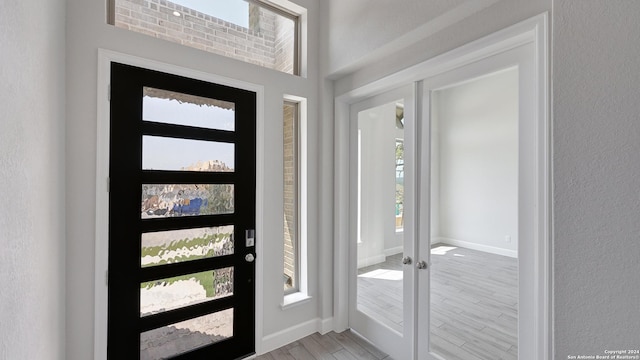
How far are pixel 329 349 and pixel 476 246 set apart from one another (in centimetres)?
156

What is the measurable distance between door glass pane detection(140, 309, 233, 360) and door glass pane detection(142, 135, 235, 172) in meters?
1.18

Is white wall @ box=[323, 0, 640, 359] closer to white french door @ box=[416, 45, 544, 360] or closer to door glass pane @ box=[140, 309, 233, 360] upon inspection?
white french door @ box=[416, 45, 544, 360]

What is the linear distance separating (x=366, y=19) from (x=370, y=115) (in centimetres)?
78

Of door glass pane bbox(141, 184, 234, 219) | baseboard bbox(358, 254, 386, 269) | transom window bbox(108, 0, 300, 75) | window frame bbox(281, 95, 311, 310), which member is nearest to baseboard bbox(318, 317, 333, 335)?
window frame bbox(281, 95, 311, 310)

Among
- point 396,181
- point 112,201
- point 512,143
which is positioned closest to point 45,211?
point 112,201

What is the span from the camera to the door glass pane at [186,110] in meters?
1.87

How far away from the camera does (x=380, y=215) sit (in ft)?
7.84

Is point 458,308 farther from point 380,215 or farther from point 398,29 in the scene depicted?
point 398,29

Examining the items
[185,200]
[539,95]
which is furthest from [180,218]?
[539,95]

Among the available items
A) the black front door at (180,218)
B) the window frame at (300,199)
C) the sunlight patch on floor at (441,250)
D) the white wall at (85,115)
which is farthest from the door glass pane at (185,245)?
the sunlight patch on floor at (441,250)

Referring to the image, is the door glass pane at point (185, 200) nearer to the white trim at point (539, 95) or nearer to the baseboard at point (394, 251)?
the baseboard at point (394, 251)
